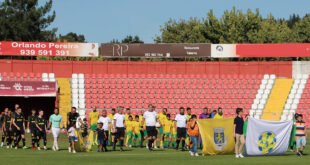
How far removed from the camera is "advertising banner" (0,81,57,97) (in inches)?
1667

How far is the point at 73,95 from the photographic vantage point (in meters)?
46.2

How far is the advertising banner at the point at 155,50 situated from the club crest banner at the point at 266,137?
26.7 m

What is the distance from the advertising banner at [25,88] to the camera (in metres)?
42.3

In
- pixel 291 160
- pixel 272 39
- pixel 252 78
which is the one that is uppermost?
pixel 272 39

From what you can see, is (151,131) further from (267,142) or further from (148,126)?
(267,142)

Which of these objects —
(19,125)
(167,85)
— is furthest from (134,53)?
(19,125)

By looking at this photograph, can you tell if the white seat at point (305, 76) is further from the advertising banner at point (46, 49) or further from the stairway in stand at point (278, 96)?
the advertising banner at point (46, 49)

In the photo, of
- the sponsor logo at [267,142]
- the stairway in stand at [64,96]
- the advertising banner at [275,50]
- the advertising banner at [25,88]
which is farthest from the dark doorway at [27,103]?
the sponsor logo at [267,142]

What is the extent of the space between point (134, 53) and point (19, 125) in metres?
23.1

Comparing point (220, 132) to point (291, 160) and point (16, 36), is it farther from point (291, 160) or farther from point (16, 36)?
point (16, 36)

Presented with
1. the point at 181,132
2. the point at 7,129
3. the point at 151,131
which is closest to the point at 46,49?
the point at 7,129

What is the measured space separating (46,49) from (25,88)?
7237mm

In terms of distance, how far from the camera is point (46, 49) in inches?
1928

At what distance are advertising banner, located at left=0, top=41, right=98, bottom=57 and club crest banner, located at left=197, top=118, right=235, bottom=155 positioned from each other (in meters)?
27.4
